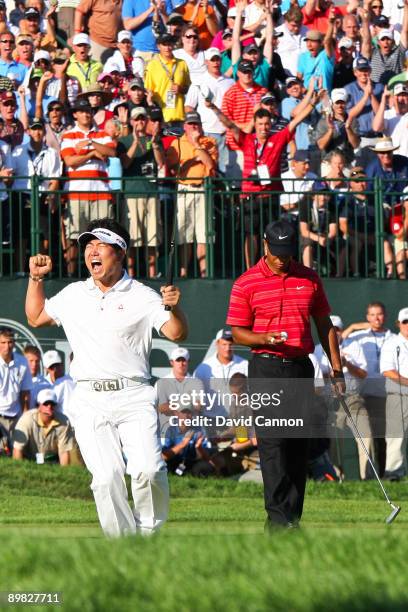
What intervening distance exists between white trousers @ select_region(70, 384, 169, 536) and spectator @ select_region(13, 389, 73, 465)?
270 inches

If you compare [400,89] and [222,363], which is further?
[400,89]

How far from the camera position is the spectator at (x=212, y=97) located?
18109 millimetres

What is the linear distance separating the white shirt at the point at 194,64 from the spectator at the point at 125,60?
59 centimetres

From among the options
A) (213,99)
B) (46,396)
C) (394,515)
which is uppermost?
(213,99)

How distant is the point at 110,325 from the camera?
29.1 feet

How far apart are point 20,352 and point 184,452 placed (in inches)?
100

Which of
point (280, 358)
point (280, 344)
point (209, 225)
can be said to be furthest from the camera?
point (209, 225)

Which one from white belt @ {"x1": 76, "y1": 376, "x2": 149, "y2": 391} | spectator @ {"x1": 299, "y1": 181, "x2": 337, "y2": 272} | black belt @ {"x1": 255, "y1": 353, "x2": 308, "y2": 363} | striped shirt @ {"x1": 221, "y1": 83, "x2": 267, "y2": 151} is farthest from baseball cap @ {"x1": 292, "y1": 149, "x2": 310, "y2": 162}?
white belt @ {"x1": 76, "y1": 376, "x2": 149, "y2": 391}

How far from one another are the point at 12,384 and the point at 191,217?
308 centimetres

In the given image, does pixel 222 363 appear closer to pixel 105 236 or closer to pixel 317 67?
pixel 317 67

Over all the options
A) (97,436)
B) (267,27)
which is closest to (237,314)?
(97,436)

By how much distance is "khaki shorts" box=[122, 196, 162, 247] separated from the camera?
1717 cm

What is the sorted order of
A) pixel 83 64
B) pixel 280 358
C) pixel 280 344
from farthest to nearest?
1. pixel 83 64
2. pixel 280 358
3. pixel 280 344

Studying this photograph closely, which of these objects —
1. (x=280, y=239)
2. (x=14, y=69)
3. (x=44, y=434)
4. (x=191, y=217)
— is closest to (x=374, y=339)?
(x=191, y=217)
